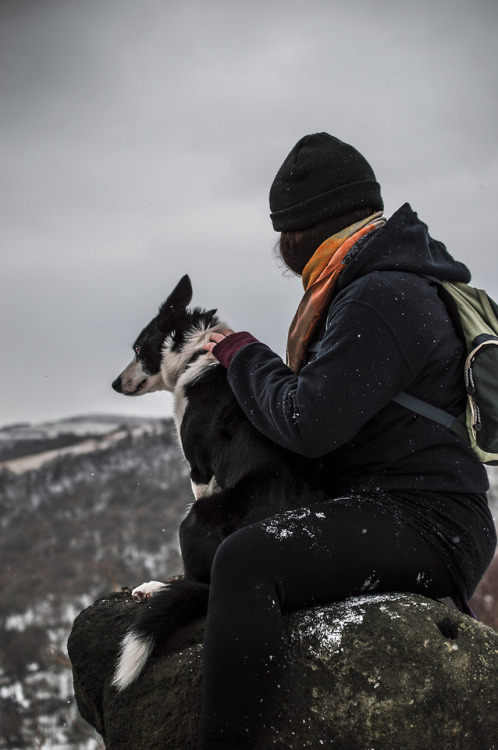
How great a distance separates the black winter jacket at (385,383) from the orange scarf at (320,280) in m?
0.05

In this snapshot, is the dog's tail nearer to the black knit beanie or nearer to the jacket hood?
the jacket hood

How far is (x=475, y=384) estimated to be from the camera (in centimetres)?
225

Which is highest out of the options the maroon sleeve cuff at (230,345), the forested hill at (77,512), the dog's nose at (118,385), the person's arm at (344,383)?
the maroon sleeve cuff at (230,345)

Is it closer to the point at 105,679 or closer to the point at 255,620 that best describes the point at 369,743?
the point at 255,620

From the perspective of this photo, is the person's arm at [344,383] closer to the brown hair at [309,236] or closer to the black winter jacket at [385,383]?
the black winter jacket at [385,383]

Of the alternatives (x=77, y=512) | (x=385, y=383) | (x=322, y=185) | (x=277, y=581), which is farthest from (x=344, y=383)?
(x=77, y=512)

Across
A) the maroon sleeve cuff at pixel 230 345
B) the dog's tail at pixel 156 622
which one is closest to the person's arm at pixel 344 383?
the maroon sleeve cuff at pixel 230 345

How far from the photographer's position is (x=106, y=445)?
47.9 metres

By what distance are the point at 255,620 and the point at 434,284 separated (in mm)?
1277

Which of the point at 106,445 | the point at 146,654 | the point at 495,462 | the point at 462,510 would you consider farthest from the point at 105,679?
the point at 106,445

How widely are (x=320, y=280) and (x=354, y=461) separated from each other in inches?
26.7

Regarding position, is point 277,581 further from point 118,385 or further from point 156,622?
point 118,385

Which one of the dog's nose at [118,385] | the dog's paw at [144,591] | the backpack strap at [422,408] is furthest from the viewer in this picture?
the dog's nose at [118,385]

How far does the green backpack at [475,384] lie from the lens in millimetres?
2246
